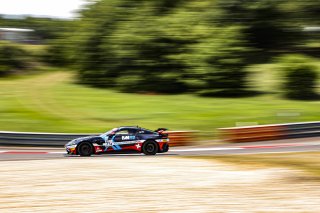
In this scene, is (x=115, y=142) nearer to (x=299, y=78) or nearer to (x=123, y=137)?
(x=123, y=137)

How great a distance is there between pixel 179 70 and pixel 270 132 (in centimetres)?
1757

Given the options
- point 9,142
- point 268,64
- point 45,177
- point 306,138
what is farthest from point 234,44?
point 45,177

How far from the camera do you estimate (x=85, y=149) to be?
16812mm

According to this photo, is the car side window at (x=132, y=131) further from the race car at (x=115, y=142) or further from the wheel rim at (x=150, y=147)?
the wheel rim at (x=150, y=147)

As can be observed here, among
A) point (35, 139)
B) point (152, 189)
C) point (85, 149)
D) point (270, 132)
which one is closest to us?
point (152, 189)

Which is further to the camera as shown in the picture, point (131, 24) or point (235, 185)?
point (131, 24)

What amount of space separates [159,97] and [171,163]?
23.4 meters

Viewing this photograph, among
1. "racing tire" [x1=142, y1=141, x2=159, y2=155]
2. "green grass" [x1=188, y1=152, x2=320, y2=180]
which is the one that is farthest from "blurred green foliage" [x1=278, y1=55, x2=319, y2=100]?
"racing tire" [x1=142, y1=141, x2=159, y2=155]

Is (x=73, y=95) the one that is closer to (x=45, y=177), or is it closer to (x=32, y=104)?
(x=32, y=104)

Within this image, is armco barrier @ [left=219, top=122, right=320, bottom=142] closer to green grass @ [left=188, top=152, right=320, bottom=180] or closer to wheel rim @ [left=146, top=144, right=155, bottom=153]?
green grass @ [left=188, top=152, right=320, bottom=180]

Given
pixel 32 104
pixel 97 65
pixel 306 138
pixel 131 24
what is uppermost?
pixel 131 24

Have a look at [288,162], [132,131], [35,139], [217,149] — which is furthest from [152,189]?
[35,139]

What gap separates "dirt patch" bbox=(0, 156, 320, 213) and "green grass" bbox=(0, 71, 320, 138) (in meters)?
11.5

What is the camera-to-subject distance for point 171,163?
547 inches
